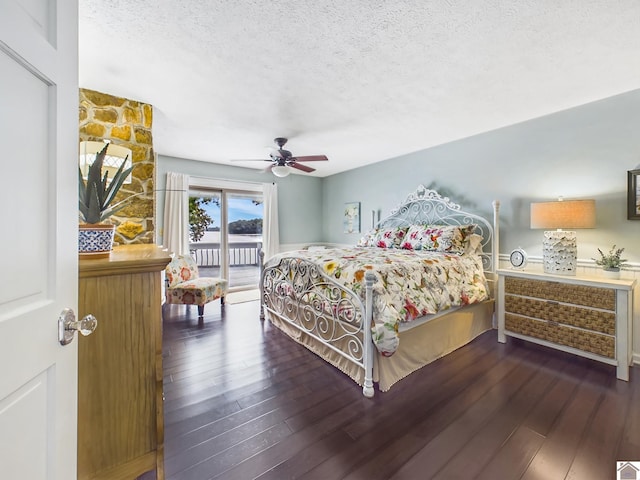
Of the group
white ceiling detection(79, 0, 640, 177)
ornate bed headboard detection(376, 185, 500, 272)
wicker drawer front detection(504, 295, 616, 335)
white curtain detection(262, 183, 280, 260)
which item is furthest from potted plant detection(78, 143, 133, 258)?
white curtain detection(262, 183, 280, 260)

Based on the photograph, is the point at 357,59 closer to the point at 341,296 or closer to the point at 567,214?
the point at 341,296

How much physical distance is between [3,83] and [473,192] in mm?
4159

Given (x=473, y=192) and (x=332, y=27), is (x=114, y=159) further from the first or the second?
(x=473, y=192)

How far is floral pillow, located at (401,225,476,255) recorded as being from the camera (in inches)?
129

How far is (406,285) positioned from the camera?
7.71ft

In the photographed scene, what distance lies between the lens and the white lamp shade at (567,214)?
242 centimetres

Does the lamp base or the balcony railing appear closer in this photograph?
the lamp base

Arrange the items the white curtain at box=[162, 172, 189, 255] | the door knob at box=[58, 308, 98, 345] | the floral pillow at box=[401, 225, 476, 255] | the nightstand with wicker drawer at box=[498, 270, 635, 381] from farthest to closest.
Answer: the white curtain at box=[162, 172, 189, 255]
the floral pillow at box=[401, 225, 476, 255]
the nightstand with wicker drawer at box=[498, 270, 635, 381]
the door knob at box=[58, 308, 98, 345]

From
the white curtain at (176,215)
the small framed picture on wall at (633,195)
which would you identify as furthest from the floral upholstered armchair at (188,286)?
the small framed picture on wall at (633,195)

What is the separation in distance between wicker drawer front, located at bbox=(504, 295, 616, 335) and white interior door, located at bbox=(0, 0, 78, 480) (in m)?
3.45

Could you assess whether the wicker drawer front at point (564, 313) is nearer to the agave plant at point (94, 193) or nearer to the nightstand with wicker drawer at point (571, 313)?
the nightstand with wicker drawer at point (571, 313)

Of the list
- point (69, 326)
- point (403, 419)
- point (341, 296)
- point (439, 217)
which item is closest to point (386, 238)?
point (439, 217)

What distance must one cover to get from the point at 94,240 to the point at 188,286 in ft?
8.61

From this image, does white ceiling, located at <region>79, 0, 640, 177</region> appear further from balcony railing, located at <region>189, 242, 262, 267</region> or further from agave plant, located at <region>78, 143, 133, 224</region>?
balcony railing, located at <region>189, 242, 262, 267</region>
